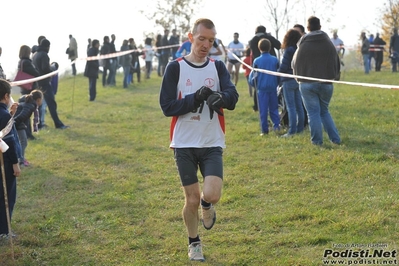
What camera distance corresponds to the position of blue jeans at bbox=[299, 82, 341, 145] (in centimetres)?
1063

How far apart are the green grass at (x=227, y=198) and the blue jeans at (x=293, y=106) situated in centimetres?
42

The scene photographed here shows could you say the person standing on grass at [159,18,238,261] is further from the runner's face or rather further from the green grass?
the green grass

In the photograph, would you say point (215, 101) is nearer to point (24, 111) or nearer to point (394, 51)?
point (24, 111)

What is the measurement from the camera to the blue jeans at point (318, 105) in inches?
419

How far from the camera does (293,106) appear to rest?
12.1 m

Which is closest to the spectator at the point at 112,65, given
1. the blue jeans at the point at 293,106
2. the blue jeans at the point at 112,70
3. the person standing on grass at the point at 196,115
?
the blue jeans at the point at 112,70

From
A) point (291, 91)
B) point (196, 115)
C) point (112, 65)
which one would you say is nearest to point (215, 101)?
point (196, 115)

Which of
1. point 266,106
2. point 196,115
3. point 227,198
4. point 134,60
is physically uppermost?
point 196,115

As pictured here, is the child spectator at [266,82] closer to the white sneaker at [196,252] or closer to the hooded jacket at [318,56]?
the hooded jacket at [318,56]

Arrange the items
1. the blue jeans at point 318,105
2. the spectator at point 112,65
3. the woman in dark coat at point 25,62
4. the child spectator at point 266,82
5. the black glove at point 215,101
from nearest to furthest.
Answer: the black glove at point 215,101 → the blue jeans at point 318,105 → the child spectator at point 266,82 → the woman in dark coat at point 25,62 → the spectator at point 112,65

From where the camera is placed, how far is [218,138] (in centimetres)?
586

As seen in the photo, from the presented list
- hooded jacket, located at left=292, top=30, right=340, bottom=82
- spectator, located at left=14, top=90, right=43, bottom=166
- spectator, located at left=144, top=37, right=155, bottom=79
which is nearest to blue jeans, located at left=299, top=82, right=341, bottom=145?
hooded jacket, located at left=292, top=30, right=340, bottom=82

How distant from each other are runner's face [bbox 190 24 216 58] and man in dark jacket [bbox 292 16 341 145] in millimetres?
4970

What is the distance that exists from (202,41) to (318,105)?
5.35 meters
